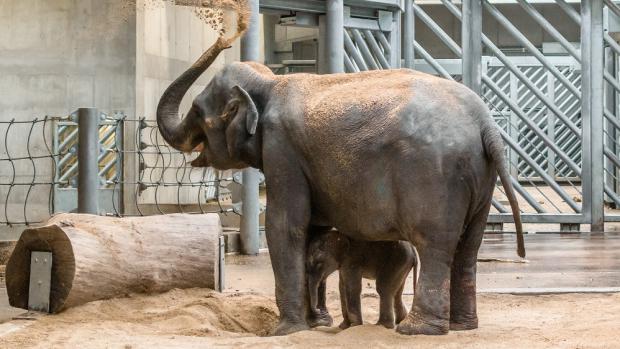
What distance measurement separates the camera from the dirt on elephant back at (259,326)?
6098mm

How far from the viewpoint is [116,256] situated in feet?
25.2

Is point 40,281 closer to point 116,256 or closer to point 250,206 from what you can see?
point 116,256

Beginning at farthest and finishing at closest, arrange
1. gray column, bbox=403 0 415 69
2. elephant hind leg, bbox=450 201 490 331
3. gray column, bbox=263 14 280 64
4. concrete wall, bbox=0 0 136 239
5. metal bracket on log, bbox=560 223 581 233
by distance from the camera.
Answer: gray column, bbox=263 14 280 64 → concrete wall, bbox=0 0 136 239 → gray column, bbox=403 0 415 69 → metal bracket on log, bbox=560 223 581 233 → elephant hind leg, bbox=450 201 490 331

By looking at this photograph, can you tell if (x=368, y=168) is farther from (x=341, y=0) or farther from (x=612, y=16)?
(x=612, y=16)

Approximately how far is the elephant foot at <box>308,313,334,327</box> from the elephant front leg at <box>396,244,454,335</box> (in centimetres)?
91

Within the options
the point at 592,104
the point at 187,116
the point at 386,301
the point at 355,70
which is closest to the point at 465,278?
the point at 386,301

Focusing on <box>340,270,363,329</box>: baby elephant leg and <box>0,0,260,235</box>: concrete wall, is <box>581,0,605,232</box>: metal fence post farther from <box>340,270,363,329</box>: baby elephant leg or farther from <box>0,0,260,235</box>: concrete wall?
<box>340,270,363,329</box>: baby elephant leg

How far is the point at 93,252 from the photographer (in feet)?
24.7

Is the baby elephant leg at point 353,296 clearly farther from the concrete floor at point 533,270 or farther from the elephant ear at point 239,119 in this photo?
the concrete floor at point 533,270

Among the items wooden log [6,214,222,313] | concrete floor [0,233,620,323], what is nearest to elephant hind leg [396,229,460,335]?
wooden log [6,214,222,313]

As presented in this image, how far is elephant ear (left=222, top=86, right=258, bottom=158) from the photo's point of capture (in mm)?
Answer: 6957

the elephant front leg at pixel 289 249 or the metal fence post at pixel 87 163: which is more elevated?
the metal fence post at pixel 87 163

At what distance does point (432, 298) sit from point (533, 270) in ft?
15.6

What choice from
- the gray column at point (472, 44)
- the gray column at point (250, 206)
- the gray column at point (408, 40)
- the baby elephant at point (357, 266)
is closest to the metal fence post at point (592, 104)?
the gray column at point (472, 44)
